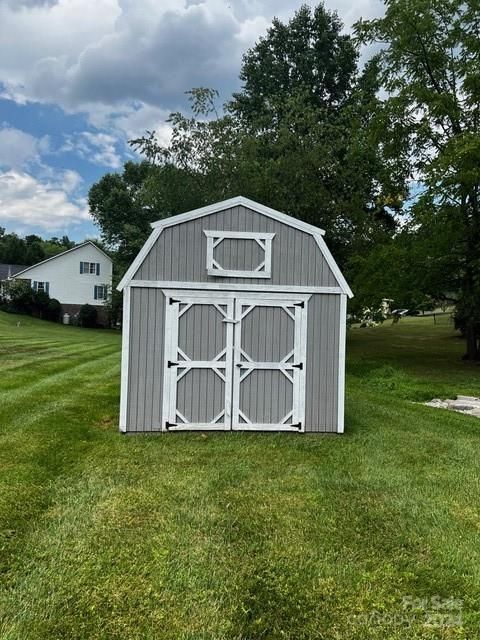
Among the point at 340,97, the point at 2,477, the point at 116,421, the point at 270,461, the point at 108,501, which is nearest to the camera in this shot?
the point at 108,501

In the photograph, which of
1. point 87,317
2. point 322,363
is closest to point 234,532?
point 322,363

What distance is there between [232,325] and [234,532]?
3.36 meters

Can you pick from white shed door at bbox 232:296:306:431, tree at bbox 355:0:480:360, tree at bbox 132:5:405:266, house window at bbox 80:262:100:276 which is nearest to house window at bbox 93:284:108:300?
house window at bbox 80:262:100:276

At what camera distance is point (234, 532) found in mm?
3686

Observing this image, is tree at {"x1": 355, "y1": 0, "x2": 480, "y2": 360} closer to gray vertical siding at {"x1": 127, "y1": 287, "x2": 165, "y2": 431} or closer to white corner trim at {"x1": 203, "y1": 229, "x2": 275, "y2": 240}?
white corner trim at {"x1": 203, "y1": 229, "x2": 275, "y2": 240}

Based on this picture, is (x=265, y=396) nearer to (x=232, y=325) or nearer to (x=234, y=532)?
(x=232, y=325)

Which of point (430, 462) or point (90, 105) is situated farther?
point (90, 105)

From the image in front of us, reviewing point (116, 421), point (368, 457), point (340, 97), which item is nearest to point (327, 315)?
point (368, 457)

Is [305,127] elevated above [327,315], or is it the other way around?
[305,127]

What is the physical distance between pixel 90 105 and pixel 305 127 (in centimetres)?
861

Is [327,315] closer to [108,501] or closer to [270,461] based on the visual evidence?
[270,461]

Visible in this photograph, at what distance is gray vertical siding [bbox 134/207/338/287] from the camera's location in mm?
6547

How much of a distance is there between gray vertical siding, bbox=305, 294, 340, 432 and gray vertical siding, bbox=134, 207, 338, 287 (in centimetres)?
38

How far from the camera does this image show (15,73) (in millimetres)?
15375
